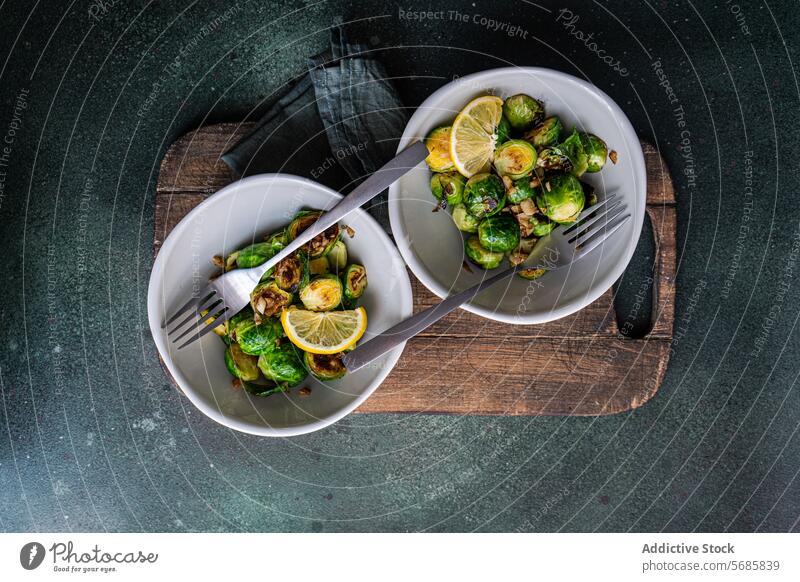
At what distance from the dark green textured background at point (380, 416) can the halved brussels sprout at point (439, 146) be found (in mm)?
422

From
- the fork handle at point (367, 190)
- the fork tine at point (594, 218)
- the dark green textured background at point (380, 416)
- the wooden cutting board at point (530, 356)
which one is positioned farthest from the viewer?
the dark green textured background at point (380, 416)

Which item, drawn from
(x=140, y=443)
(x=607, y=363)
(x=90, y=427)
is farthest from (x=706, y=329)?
(x=90, y=427)

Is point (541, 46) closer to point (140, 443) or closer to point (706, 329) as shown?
point (706, 329)

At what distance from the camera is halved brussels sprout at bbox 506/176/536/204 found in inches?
50.0

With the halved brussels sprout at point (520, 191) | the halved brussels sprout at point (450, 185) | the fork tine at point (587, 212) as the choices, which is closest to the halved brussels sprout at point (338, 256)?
the halved brussels sprout at point (450, 185)

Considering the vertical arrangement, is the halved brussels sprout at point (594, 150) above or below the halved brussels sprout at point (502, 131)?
below

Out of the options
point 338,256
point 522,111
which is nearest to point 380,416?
point 338,256

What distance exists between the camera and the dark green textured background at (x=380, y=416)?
5.43 feet

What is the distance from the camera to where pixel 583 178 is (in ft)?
4.33

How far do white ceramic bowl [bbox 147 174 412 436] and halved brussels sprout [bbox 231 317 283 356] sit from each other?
0.09 meters

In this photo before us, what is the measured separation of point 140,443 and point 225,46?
3.85 feet

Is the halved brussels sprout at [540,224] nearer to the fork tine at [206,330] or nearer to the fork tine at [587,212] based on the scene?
the fork tine at [587,212]
